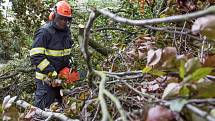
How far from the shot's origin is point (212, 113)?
954mm

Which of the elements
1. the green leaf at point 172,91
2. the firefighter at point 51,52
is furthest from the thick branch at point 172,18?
the firefighter at point 51,52

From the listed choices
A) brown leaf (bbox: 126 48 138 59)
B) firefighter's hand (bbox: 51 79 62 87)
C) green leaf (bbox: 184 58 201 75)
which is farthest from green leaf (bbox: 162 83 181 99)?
firefighter's hand (bbox: 51 79 62 87)

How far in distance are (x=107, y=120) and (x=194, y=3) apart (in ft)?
4.57

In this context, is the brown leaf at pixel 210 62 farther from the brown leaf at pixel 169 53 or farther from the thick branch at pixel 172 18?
the thick branch at pixel 172 18

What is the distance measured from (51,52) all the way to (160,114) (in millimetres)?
3952

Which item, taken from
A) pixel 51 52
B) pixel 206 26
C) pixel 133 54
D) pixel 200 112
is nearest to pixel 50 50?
pixel 51 52

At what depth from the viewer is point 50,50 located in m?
4.87

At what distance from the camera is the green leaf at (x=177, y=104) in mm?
960

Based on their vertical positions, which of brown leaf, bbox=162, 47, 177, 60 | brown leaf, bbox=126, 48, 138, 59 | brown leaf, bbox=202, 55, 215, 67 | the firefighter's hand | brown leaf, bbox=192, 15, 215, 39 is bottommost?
the firefighter's hand

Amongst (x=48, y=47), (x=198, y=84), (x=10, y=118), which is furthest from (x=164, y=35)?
(x=48, y=47)

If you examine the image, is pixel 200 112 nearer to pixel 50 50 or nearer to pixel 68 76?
pixel 68 76

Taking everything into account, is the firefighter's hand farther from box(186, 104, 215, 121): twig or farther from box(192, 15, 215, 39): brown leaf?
box(186, 104, 215, 121): twig

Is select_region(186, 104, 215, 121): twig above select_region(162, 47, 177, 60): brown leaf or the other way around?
the other way around

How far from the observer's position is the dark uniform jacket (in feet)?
15.5
